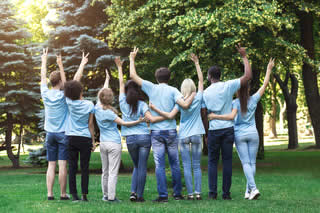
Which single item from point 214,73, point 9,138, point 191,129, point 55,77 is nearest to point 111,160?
point 191,129

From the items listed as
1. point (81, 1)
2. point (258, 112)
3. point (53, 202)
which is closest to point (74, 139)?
point (53, 202)

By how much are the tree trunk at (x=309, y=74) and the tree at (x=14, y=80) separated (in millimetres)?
13335

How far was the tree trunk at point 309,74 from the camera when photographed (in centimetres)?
2191

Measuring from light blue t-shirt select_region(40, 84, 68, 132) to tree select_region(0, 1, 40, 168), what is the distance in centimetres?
1445

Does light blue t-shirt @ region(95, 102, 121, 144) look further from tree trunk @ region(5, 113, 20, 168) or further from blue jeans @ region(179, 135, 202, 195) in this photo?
tree trunk @ region(5, 113, 20, 168)

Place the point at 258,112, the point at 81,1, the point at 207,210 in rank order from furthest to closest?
the point at 258,112, the point at 81,1, the point at 207,210

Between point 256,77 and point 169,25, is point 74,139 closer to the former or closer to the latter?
point 169,25

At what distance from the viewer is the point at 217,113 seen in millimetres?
7660

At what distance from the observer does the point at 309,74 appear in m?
22.7

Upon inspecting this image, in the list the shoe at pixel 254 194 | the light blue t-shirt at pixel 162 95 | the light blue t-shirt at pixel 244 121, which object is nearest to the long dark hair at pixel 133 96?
the light blue t-shirt at pixel 162 95

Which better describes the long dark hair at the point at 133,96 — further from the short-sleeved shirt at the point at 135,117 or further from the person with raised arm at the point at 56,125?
the person with raised arm at the point at 56,125

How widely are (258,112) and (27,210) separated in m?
17.1

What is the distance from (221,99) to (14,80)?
17351 mm

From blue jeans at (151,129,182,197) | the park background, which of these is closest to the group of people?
blue jeans at (151,129,182,197)
